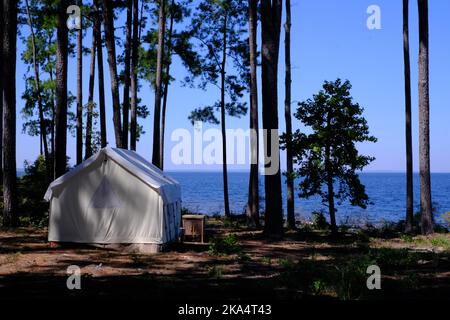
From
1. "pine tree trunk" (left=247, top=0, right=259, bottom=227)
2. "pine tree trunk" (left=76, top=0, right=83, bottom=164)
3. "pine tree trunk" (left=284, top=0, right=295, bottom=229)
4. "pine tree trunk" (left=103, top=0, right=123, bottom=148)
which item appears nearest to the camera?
"pine tree trunk" (left=247, top=0, right=259, bottom=227)

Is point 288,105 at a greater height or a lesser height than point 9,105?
greater

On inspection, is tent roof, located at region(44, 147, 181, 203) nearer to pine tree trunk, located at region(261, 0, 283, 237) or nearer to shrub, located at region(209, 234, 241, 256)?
shrub, located at region(209, 234, 241, 256)

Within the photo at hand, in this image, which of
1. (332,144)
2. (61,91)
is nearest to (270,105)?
(332,144)

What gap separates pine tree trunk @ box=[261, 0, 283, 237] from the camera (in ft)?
59.3

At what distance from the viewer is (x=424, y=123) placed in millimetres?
19328

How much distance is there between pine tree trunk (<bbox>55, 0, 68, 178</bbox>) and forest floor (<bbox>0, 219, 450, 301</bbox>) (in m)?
3.39

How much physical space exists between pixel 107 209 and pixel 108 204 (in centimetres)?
15

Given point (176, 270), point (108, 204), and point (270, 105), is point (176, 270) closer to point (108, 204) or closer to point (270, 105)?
point (108, 204)

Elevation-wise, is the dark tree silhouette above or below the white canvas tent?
above

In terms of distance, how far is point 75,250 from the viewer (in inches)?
582

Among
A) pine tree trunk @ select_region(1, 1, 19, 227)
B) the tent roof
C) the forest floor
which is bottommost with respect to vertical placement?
the forest floor

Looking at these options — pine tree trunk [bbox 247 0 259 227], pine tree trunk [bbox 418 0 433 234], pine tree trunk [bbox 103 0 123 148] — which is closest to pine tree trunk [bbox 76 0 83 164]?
pine tree trunk [bbox 103 0 123 148]
